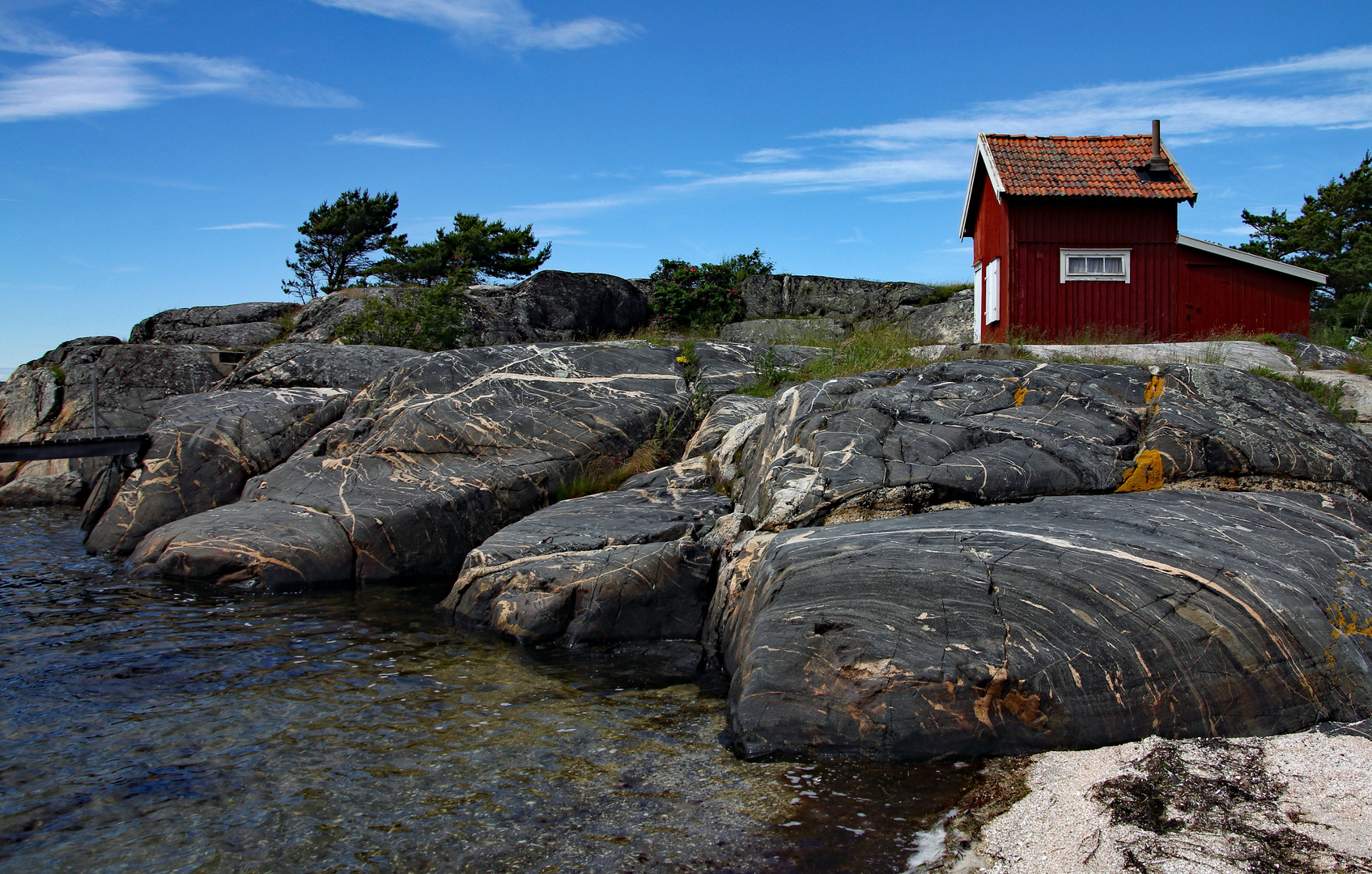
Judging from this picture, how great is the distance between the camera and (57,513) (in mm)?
13984

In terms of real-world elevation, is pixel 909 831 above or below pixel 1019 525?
below

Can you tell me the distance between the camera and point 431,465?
9289 mm

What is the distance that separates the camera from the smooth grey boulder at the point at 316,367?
13344 mm

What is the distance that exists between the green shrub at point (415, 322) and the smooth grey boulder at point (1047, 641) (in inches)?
514

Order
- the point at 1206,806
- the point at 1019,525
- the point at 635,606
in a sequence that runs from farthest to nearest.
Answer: the point at 635,606, the point at 1019,525, the point at 1206,806

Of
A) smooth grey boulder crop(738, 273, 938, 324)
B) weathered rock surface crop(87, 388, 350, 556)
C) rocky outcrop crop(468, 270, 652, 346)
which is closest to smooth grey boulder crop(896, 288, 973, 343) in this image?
smooth grey boulder crop(738, 273, 938, 324)

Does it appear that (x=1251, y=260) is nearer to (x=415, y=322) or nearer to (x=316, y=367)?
(x=415, y=322)

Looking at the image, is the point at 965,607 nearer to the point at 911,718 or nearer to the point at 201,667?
the point at 911,718

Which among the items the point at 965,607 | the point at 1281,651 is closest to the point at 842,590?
the point at 965,607

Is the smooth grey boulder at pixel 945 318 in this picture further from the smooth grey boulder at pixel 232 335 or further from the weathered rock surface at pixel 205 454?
the smooth grey boulder at pixel 232 335

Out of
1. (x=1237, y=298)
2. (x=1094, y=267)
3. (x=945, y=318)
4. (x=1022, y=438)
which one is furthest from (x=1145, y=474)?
(x=945, y=318)

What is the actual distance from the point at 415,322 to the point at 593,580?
37.7 ft

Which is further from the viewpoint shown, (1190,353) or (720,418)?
(1190,353)

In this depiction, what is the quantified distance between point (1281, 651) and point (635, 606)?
4.05m
